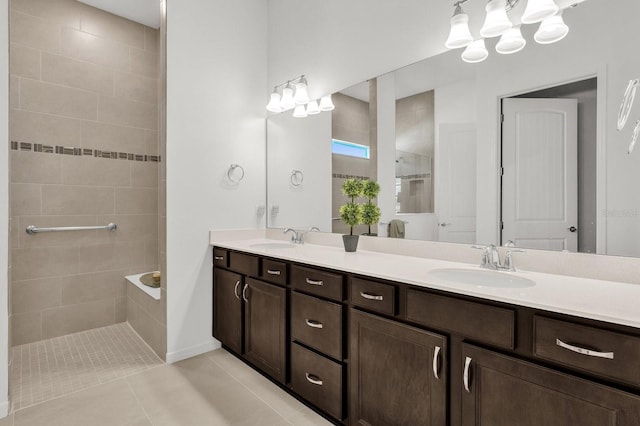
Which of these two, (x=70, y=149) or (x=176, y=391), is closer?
(x=176, y=391)

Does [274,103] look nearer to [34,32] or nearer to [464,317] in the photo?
[34,32]

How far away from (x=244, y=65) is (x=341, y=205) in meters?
1.47

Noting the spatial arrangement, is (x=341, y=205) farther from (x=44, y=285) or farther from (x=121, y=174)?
(x=44, y=285)

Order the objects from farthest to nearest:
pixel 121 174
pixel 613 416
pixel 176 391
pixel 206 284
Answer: pixel 121 174
pixel 206 284
pixel 176 391
pixel 613 416

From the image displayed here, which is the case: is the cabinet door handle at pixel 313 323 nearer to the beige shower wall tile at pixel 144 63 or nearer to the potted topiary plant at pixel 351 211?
the potted topiary plant at pixel 351 211

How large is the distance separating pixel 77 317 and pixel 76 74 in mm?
2059

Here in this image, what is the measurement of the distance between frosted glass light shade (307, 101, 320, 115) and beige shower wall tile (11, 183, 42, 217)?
→ 222cm

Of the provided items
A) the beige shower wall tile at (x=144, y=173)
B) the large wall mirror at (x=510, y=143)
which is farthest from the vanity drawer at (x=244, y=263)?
the beige shower wall tile at (x=144, y=173)

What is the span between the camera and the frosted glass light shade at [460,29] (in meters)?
1.64

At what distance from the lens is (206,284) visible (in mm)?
2648

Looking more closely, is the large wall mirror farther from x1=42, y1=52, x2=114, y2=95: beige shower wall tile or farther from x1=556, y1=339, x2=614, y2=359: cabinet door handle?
x1=42, y1=52, x2=114, y2=95: beige shower wall tile

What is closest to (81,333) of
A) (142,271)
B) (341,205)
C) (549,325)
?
(142,271)

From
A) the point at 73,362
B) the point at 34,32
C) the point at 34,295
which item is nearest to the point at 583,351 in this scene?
the point at 73,362

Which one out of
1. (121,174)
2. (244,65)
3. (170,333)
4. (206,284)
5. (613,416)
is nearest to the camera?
(613,416)
